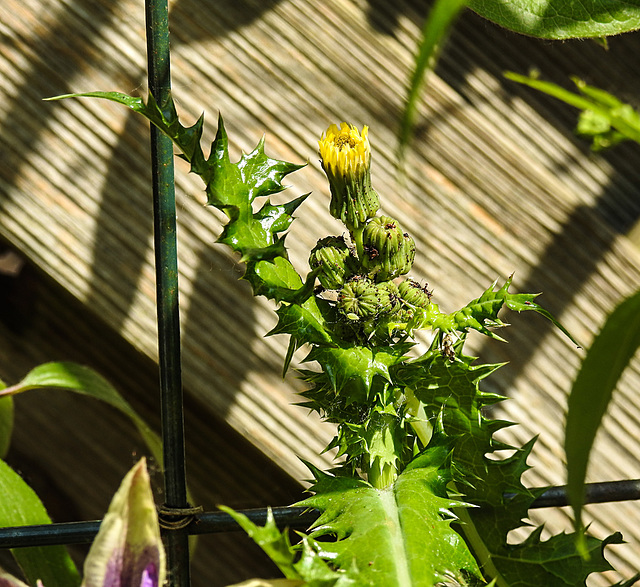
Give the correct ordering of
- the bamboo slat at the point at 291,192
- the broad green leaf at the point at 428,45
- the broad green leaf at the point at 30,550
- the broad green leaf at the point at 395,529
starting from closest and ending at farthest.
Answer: the broad green leaf at the point at 428,45 < the broad green leaf at the point at 395,529 < the broad green leaf at the point at 30,550 < the bamboo slat at the point at 291,192

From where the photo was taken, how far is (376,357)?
0.90ft

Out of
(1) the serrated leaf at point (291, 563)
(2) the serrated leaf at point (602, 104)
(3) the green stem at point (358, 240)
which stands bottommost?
(1) the serrated leaf at point (291, 563)

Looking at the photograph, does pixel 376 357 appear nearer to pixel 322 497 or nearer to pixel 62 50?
pixel 322 497

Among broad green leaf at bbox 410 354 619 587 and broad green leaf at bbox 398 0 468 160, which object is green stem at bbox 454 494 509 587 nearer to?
broad green leaf at bbox 410 354 619 587

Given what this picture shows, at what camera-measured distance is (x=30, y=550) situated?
46 cm

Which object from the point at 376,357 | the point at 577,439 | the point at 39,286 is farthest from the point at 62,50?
the point at 577,439

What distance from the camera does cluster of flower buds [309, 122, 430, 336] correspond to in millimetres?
282

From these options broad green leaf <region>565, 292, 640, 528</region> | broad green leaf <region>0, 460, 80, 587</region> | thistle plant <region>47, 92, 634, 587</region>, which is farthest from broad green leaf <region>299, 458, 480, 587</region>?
broad green leaf <region>0, 460, 80, 587</region>

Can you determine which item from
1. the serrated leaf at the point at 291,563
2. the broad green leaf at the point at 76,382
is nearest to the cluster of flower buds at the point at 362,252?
the serrated leaf at the point at 291,563

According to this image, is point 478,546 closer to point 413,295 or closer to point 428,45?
point 413,295

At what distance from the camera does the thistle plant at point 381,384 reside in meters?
0.25

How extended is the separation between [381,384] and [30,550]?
1.08ft

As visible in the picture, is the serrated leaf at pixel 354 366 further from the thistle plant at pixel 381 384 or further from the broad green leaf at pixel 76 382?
the broad green leaf at pixel 76 382

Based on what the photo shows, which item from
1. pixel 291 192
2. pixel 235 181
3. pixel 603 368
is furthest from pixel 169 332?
pixel 291 192
